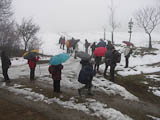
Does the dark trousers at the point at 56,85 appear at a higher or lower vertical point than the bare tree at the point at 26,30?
lower

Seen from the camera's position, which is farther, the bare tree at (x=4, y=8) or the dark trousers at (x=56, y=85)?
the bare tree at (x=4, y=8)

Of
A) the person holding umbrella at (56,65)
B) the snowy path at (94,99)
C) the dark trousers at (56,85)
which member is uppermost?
the person holding umbrella at (56,65)

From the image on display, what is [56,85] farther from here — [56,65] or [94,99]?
[94,99]

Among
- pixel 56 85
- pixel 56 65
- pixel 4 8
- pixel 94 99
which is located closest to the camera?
pixel 94 99

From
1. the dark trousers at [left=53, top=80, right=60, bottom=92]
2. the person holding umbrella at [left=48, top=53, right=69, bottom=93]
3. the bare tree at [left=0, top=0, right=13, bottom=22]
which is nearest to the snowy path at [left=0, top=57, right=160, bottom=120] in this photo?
the dark trousers at [left=53, top=80, right=60, bottom=92]

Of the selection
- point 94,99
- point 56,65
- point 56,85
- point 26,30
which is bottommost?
point 94,99

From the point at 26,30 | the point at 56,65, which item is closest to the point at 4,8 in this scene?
the point at 26,30

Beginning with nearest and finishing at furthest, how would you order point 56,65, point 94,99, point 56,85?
point 94,99 → point 56,65 → point 56,85

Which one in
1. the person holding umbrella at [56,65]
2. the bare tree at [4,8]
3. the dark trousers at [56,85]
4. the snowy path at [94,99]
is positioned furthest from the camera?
the bare tree at [4,8]

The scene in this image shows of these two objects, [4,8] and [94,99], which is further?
[4,8]

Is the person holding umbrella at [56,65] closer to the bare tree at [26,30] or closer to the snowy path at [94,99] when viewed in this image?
the snowy path at [94,99]

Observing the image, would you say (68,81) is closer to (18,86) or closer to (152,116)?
(18,86)

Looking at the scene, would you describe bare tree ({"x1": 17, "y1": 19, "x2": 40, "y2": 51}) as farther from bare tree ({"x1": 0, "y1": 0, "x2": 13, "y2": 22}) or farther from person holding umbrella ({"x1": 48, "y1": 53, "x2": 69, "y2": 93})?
person holding umbrella ({"x1": 48, "y1": 53, "x2": 69, "y2": 93})

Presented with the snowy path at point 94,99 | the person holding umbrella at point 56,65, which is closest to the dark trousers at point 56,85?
the person holding umbrella at point 56,65
